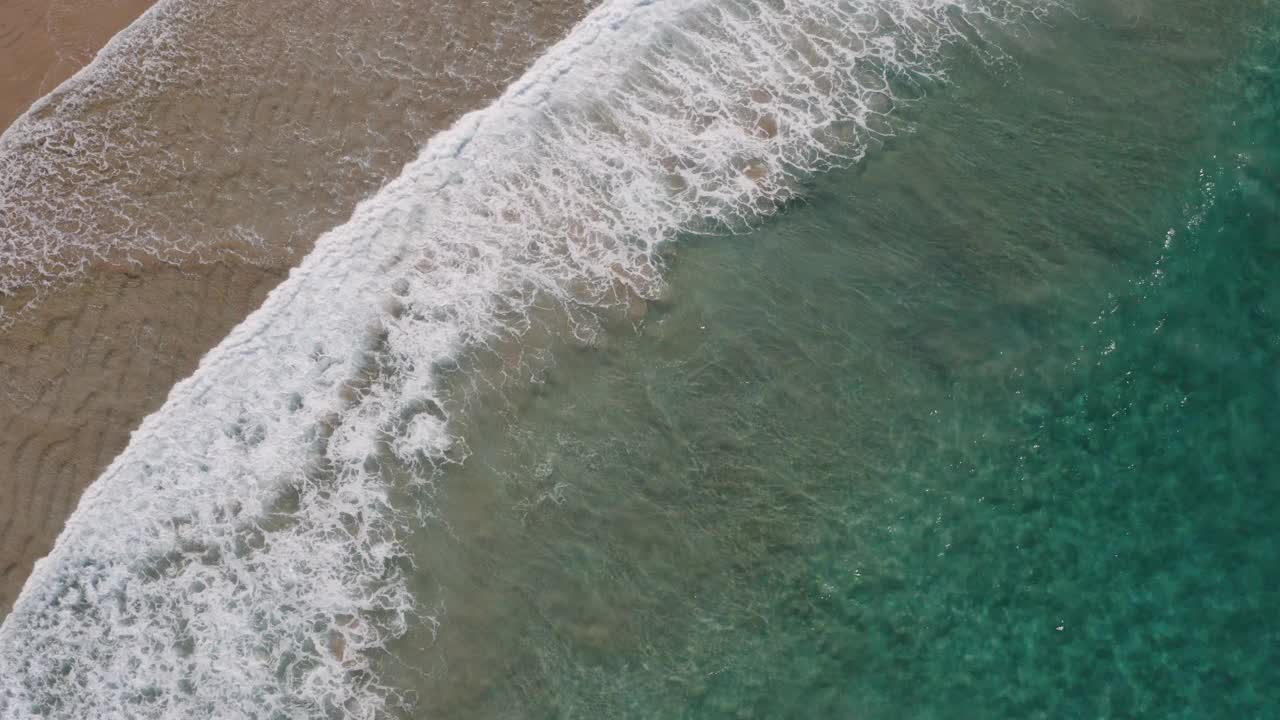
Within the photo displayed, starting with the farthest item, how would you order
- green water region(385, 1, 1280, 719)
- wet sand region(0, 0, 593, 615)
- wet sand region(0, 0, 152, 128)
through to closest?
wet sand region(0, 0, 152, 128) < wet sand region(0, 0, 593, 615) < green water region(385, 1, 1280, 719)

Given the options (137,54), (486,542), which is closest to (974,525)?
(486,542)

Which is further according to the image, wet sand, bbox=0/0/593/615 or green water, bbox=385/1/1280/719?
wet sand, bbox=0/0/593/615

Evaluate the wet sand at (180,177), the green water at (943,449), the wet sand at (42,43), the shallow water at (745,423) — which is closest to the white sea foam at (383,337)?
the shallow water at (745,423)

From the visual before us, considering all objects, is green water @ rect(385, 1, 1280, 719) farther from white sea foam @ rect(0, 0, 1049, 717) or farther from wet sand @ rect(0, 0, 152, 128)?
wet sand @ rect(0, 0, 152, 128)

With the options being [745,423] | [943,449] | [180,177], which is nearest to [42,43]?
[180,177]

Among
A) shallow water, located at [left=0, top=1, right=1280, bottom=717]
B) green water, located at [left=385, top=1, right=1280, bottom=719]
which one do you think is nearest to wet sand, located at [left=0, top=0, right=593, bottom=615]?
shallow water, located at [left=0, top=1, right=1280, bottom=717]

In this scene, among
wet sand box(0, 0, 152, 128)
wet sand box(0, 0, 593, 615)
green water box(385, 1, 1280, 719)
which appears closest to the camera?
green water box(385, 1, 1280, 719)

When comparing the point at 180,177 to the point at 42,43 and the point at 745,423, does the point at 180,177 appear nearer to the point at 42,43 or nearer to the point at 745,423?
the point at 42,43
